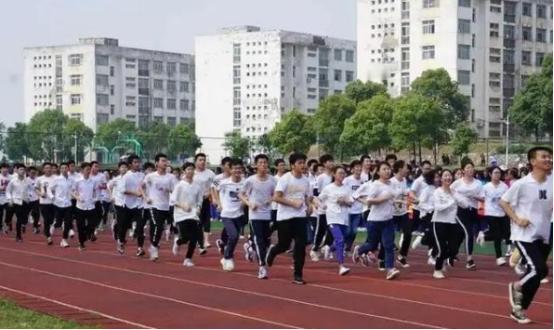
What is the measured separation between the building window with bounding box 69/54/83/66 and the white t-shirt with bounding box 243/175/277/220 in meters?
104

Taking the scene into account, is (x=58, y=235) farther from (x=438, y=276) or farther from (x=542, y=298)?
(x=542, y=298)

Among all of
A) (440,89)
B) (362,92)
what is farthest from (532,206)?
(362,92)

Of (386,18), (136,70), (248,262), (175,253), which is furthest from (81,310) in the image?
(136,70)

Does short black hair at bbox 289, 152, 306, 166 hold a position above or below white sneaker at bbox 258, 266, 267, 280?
above

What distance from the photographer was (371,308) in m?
11.6

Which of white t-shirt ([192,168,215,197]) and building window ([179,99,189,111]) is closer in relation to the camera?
white t-shirt ([192,168,215,197])

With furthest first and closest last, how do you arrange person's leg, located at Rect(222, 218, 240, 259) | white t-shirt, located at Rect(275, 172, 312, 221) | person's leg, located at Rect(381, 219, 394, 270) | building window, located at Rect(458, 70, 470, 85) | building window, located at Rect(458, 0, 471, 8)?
building window, located at Rect(458, 70, 470, 85), building window, located at Rect(458, 0, 471, 8), person's leg, located at Rect(222, 218, 240, 259), person's leg, located at Rect(381, 219, 394, 270), white t-shirt, located at Rect(275, 172, 312, 221)

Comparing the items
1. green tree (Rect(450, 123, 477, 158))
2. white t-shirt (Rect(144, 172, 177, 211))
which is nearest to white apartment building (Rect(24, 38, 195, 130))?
green tree (Rect(450, 123, 477, 158))

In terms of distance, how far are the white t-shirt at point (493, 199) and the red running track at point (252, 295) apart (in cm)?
83

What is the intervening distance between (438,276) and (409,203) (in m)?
2.33

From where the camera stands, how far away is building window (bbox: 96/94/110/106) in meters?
116

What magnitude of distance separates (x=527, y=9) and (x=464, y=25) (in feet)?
22.5

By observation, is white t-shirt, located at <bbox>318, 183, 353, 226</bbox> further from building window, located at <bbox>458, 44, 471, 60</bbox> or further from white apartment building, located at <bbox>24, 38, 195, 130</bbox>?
white apartment building, located at <bbox>24, 38, 195, 130</bbox>

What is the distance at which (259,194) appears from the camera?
594 inches
